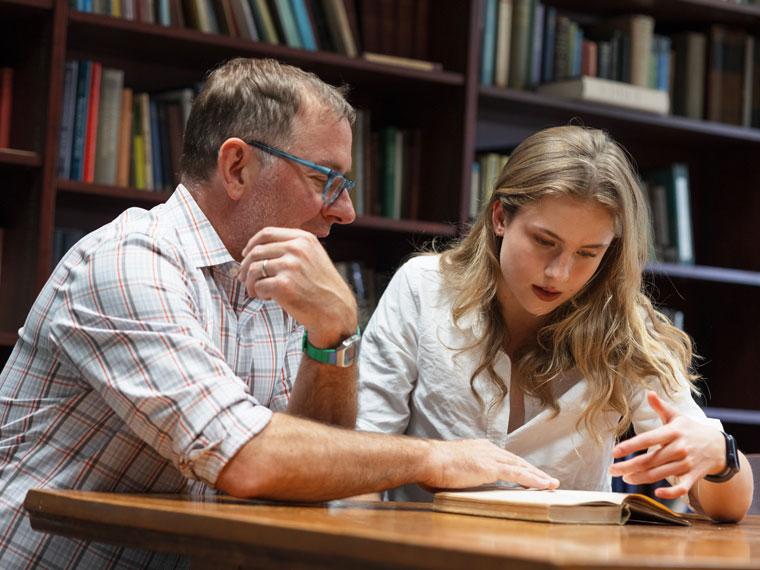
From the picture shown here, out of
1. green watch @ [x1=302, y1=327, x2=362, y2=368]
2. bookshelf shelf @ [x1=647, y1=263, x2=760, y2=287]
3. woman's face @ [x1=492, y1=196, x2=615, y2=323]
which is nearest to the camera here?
green watch @ [x1=302, y1=327, x2=362, y2=368]

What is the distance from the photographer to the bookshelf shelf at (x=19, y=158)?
2602 mm

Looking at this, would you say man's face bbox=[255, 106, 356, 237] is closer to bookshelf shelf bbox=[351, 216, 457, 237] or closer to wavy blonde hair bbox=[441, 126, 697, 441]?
wavy blonde hair bbox=[441, 126, 697, 441]

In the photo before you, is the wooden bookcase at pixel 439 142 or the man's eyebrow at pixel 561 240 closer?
the man's eyebrow at pixel 561 240

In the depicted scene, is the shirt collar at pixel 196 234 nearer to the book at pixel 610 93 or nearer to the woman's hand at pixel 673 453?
the woman's hand at pixel 673 453

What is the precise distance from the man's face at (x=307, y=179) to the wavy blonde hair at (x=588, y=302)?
15.8 inches

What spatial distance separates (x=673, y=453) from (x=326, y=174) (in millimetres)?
645

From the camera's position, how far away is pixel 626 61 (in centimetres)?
337

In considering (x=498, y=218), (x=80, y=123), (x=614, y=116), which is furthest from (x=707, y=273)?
(x=80, y=123)

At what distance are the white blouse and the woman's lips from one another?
0.13 m

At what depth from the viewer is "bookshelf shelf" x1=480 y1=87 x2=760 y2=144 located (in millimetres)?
3145

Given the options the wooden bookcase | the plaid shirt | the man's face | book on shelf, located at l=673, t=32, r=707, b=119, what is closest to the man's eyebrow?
the man's face

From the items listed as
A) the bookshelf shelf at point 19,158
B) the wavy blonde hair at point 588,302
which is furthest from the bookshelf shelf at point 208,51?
the wavy blonde hair at point 588,302

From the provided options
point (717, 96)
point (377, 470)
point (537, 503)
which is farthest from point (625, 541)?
point (717, 96)

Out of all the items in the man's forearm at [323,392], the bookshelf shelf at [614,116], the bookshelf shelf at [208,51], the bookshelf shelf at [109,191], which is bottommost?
the man's forearm at [323,392]
